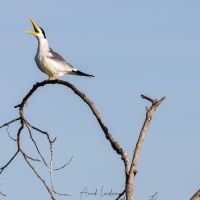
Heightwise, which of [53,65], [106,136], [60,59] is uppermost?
[60,59]

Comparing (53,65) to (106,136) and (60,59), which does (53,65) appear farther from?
(106,136)

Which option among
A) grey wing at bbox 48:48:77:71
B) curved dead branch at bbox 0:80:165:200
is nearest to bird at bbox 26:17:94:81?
grey wing at bbox 48:48:77:71

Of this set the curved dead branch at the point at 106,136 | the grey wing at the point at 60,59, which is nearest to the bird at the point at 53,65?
the grey wing at the point at 60,59

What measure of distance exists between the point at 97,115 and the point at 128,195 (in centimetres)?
128

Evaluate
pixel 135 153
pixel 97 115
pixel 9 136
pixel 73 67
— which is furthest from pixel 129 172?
pixel 73 67

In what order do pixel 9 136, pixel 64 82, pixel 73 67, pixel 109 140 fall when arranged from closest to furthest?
pixel 109 140 → pixel 9 136 → pixel 64 82 → pixel 73 67

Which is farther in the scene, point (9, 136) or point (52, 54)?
point (52, 54)

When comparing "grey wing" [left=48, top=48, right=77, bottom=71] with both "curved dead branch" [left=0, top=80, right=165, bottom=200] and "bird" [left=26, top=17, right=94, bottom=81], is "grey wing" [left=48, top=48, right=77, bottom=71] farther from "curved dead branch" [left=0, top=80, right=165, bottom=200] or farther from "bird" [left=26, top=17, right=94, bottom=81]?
"curved dead branch" [left=0, top=80, right=165, bottom=200]

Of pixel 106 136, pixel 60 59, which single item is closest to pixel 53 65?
pixel 60 59

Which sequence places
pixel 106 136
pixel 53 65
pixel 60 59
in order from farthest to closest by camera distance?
pixel 60 59
pixel 53 65
pixel 106 136

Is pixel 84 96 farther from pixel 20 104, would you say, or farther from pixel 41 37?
pixel 41 37

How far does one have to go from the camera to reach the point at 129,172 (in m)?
8.48

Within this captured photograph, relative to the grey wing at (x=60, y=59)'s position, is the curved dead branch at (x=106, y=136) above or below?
below

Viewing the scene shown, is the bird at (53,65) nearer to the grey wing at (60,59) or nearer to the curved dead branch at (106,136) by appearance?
the grey wing at (60,59)
